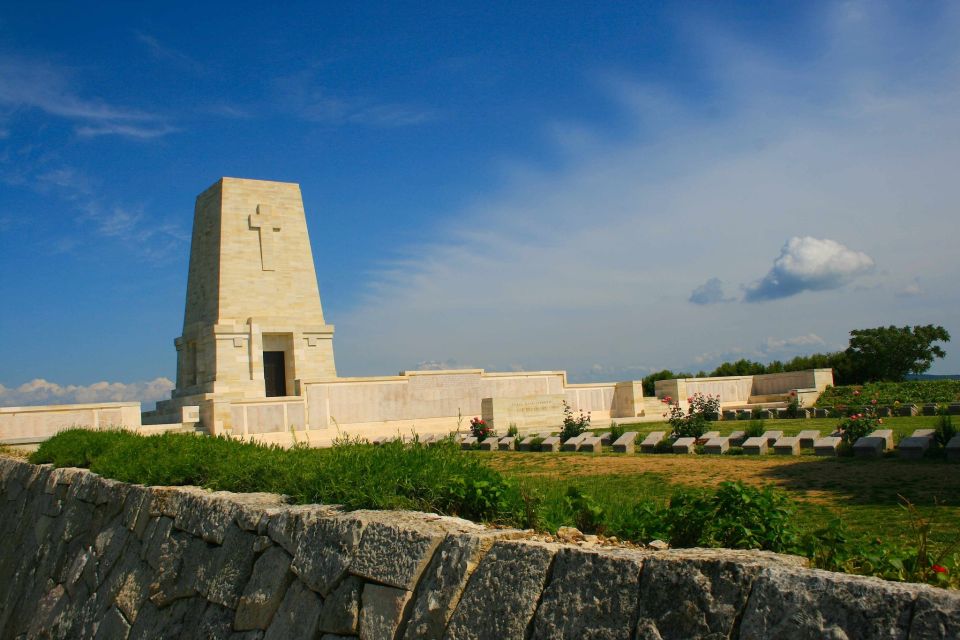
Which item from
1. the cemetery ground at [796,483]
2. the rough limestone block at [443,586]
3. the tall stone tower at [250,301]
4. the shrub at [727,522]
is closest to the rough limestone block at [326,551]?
the rough limestone block at [443,586]

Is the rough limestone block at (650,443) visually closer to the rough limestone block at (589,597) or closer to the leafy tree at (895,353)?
the rough limestone block at (589,597)

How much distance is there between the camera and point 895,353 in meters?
34.2

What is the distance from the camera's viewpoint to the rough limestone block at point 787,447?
42.4ft

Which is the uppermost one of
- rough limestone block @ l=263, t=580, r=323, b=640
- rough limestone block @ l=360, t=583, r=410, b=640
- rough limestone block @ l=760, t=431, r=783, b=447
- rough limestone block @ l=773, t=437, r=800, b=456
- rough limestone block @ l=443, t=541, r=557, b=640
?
rough limestone block @ l=443, t=541, r=557, b=640

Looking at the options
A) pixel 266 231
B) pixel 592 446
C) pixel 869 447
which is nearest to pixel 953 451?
pixel 869 447

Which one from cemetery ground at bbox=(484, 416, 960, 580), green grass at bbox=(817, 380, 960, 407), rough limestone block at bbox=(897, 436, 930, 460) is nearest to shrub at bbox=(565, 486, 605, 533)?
cemetery ground at bbox=(484, 416, 960, 580)

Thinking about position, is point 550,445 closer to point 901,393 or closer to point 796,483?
point 796,483

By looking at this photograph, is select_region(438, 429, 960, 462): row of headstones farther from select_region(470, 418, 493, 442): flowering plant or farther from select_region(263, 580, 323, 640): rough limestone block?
select_region(263, 580, 323, 640): rough limestone block

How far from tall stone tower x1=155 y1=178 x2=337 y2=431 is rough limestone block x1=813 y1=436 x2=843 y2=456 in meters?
19.0

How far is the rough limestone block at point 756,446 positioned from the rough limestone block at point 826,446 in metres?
0.86

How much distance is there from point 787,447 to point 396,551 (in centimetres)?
1110

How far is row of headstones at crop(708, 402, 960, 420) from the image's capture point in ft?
65.4

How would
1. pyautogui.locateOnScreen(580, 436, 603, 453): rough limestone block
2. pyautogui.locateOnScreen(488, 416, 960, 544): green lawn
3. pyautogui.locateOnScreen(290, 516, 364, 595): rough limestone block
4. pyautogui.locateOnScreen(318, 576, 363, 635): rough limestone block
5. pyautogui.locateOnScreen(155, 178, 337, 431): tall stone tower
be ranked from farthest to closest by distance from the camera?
pyautogui.locateOnScreen(155, 178, 337, 431): tall stone tower < pyautogui.locateOnScreen(580, 436, 603, 453): rough limestone block < pyautogui.locateOnScreen(488, 416, 960, 544): green lawn < pyautogui.locateOnScreen(290, 516, 364, 595): rough limestone block < pyautogui.locateOnScreen(318, 576, 363, 635): rough limestone block

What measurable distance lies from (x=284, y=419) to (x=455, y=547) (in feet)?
74.0
